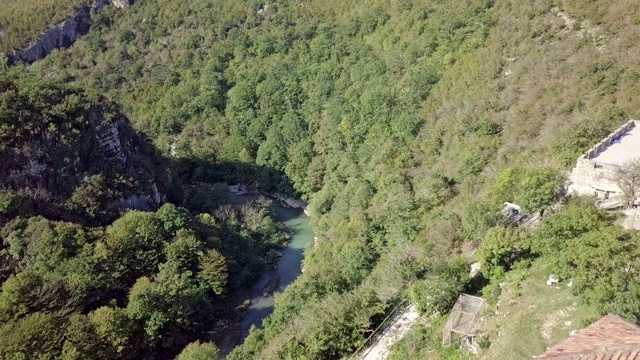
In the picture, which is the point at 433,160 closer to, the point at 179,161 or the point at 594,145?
the point at 594,145

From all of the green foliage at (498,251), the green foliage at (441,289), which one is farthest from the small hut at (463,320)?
the green foliage at (498,251)

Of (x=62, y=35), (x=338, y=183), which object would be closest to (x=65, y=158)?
(x=338, y=183)

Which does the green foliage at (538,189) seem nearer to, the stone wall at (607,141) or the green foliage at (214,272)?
the stone wall at (607,141)

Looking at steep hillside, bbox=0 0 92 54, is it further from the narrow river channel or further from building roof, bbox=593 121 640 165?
building roof, bbox=593 121 640 165

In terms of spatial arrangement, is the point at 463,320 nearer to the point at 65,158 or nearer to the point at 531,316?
the point at 531,316

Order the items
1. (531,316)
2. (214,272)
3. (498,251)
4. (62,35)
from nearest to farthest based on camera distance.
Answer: (531,316) → (498,251) → (214,272) → (62,35)

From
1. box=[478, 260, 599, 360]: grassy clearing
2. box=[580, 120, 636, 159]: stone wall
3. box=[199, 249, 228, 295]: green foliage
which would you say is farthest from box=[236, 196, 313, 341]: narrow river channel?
box=[580, 120, 636, 159]: stone wall

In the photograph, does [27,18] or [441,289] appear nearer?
[441,289]
